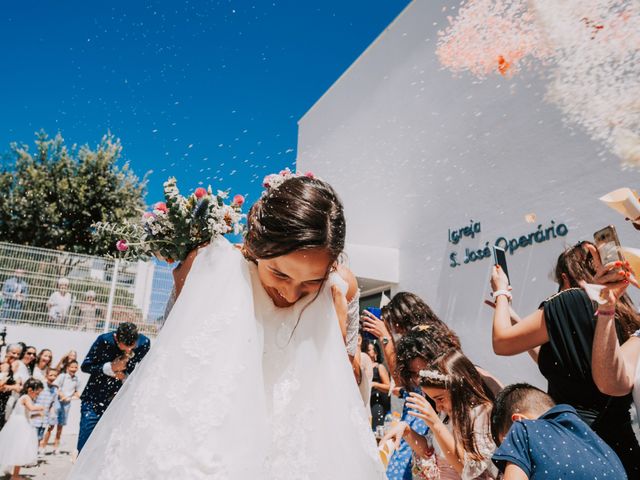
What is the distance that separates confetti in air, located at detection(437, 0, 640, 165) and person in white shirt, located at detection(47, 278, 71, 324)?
1018 centimetres

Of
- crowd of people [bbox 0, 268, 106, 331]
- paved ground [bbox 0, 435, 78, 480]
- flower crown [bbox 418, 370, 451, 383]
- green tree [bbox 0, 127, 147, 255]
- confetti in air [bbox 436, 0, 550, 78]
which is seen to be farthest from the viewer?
green tree [bbox 0, 127, 147, 255]

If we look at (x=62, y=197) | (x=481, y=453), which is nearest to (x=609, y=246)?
(x=481, y=453)

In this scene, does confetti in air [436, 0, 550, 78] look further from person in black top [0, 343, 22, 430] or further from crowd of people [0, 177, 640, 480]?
person in black top [0, 343, 22, 430]

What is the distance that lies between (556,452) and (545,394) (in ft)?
1.94

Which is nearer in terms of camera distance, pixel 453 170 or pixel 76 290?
pixel 453 170

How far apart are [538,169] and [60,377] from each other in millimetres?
10183

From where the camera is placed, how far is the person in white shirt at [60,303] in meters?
11.7

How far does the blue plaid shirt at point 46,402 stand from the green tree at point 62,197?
33.0 feet

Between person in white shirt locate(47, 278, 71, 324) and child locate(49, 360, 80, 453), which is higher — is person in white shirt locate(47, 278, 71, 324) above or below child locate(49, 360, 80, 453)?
above

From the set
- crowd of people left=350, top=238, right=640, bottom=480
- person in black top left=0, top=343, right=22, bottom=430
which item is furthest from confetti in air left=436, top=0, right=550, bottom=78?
person in black top left=0, top=343, right=22, bottom=430

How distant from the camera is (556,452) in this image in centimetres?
184

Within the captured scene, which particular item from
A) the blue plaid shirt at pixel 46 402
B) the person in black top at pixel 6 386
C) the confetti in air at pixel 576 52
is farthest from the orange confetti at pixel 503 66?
the blue plaid shirt at pixel 46 402

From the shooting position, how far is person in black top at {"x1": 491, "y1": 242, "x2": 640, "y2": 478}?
2238 mm

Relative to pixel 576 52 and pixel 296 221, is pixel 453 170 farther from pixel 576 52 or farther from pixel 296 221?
pixel 296 221
